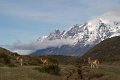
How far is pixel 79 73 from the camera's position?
61688mm

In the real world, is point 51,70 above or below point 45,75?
above

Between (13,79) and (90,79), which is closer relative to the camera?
(13,79)

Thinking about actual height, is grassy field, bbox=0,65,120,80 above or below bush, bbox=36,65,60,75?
below

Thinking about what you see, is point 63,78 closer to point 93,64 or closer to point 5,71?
point 5,71

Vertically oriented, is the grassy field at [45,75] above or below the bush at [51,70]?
below

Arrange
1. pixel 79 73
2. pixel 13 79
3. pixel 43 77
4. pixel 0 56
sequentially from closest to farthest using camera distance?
pixel 13 79, pixel 43 77, pixel 79 73, pixel 0 56

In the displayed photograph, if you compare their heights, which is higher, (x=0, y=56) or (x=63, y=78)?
(x=0, y=56)

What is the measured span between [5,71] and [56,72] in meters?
9.01

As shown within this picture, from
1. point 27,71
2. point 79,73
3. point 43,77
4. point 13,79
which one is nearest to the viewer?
point 13,79

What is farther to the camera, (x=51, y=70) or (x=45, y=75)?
(x=51, y=70)

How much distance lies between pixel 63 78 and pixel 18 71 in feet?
22.6

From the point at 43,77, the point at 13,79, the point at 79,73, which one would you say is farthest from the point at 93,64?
the point at 13,79

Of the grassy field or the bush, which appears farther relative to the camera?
the bush

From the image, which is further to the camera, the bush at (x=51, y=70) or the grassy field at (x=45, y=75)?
the bush at (x=51, y=70)
